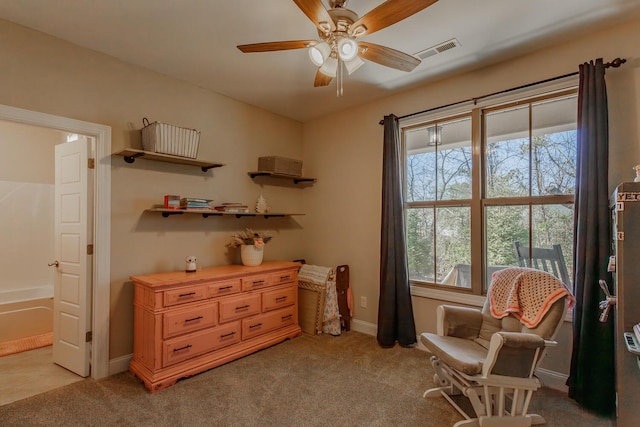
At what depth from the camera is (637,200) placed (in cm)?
146

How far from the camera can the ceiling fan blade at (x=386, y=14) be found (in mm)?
1476

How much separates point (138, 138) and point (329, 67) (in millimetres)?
1858

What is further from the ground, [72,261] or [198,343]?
[72,261]

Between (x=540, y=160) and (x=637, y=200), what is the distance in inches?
46.8

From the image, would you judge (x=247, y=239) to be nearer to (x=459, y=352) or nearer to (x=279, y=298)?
(x=279, y=298)

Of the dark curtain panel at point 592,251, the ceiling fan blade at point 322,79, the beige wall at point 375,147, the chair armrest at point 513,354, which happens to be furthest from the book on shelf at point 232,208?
the dark curtain panel at point 592,251

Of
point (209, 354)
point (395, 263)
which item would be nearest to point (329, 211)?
point (395, 263)

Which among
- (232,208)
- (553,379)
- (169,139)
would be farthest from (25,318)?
(553,379)

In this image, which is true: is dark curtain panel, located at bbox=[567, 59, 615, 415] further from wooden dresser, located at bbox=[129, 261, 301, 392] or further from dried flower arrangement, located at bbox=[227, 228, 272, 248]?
dried flower arrangement, located at bbox=[227, 228, 272, 248]

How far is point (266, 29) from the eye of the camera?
7.33 ft

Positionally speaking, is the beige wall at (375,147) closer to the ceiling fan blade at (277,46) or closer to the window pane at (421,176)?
the window pane at (421,176)

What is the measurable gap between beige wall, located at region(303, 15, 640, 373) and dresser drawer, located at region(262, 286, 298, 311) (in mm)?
723

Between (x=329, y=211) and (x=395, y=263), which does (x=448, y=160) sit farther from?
(x=329, y=211)

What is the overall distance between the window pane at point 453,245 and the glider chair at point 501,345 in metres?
0.54
